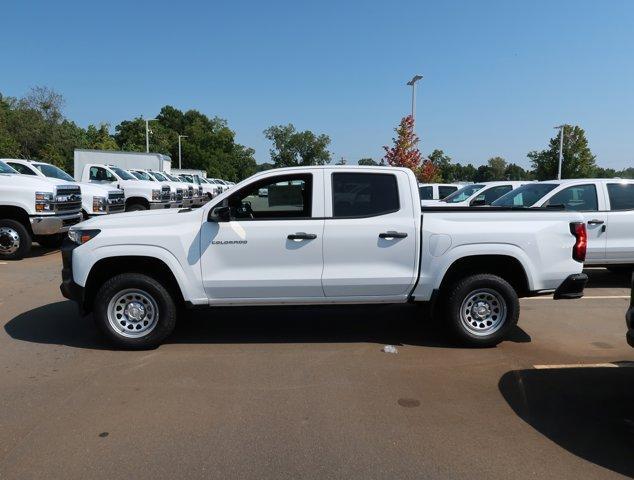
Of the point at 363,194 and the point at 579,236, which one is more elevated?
the point at 363,194

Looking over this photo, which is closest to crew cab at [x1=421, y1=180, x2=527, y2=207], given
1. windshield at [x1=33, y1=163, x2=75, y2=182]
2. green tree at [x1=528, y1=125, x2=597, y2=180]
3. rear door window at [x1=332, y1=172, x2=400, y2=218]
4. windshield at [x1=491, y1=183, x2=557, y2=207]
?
windshield at [x1=491, y1=183, x2=557, y2=207]

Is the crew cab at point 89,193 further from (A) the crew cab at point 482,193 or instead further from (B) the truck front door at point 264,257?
(B) the truck front door at point 264,257

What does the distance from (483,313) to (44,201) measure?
947 cm

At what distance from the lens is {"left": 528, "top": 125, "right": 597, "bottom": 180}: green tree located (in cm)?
5422

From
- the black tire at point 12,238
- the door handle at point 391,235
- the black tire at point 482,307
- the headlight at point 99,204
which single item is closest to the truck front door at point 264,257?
the door handle at point 391,235

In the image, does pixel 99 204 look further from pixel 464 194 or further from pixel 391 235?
pixel 391 235

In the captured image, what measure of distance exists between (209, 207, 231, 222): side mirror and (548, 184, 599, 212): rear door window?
6.25 metres

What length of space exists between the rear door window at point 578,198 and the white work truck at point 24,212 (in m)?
9.96

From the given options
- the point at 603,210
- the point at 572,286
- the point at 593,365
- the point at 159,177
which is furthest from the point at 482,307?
the point at 159,177

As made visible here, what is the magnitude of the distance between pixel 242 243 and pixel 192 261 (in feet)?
1.78

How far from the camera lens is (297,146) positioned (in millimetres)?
70688

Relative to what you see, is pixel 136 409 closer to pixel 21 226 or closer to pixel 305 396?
pixel 305 396

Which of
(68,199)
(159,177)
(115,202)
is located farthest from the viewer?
(159,177)

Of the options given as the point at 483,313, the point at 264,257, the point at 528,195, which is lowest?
the point at 483,313
